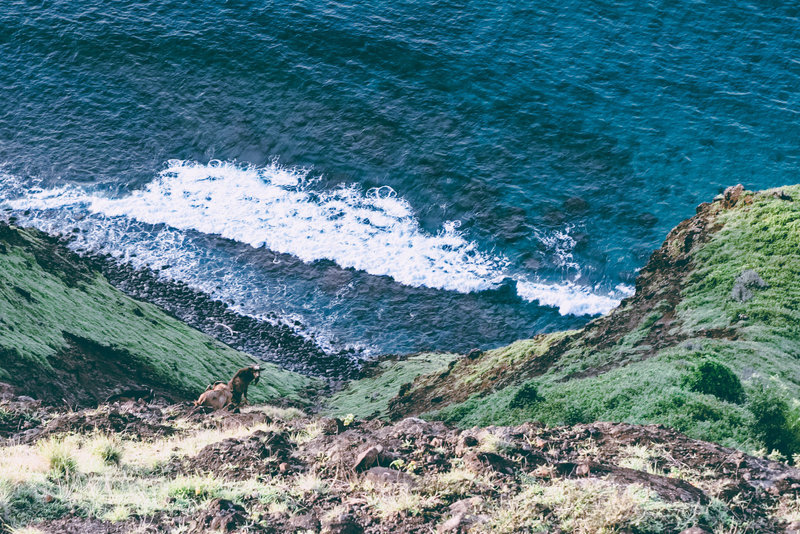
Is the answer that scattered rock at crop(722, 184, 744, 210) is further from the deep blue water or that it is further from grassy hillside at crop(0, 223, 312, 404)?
grassy hillside at crop(0, 223, 312, 404)

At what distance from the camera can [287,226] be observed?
131 feet

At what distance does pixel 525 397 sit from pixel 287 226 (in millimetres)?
24313

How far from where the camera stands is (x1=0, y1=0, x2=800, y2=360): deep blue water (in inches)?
1439

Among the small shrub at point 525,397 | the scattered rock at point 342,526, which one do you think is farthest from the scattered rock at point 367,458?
the small shrub at point 525,397

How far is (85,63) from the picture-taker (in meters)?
52.2

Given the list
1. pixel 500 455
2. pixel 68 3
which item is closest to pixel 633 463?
pixel 500 455

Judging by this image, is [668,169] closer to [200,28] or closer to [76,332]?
[76,332]

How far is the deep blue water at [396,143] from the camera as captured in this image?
36562 mm

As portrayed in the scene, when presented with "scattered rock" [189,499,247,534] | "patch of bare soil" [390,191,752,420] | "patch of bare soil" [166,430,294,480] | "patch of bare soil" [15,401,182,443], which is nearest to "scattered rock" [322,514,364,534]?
"scattered rock" [189,499,247,534]

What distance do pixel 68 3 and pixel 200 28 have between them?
45.6 ft

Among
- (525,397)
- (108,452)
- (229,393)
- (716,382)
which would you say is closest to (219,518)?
(108,452)

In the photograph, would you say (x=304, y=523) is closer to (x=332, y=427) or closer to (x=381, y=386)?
(x=332, y=427)

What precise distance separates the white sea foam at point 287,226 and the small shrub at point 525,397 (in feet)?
53.4

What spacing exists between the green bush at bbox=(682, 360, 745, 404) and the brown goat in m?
13.4
